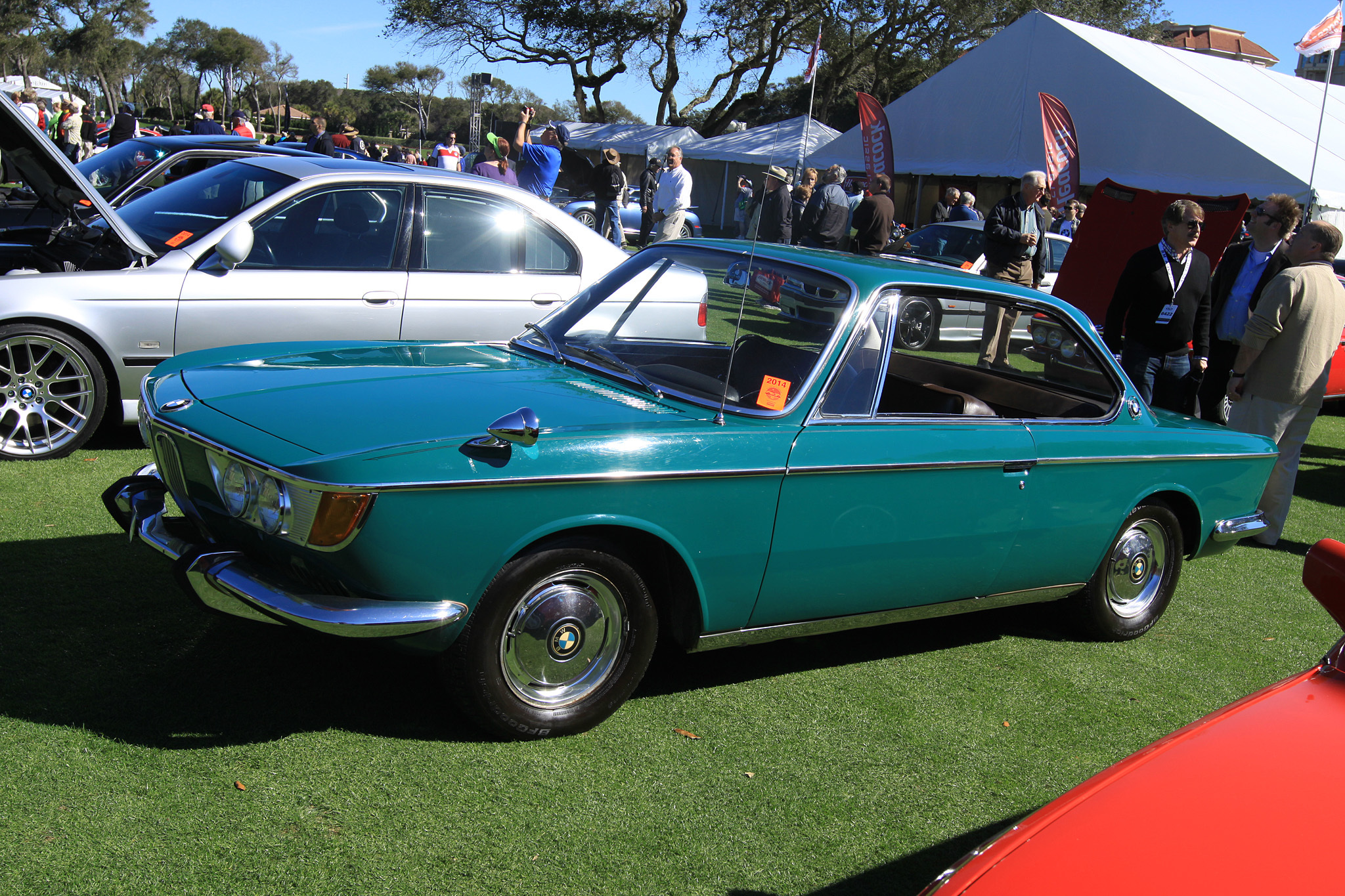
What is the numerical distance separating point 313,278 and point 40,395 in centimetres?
146

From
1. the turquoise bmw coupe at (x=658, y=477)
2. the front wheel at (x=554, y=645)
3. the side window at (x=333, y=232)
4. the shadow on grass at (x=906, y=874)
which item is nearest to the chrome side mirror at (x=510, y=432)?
the turquoise bmw coupe at (x=658, y=477)

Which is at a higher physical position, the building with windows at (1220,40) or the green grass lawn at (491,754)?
the building with windows at (1220,40)

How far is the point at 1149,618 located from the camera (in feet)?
15.5

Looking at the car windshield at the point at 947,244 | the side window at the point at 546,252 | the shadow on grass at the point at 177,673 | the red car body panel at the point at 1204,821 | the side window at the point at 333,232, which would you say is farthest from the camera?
the car windshield at the point at 947,244

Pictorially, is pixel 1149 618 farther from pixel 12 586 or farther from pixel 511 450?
pixel 12 586

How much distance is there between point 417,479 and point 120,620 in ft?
5.32

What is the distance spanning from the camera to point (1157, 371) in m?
6.66

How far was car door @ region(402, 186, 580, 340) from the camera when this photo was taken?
590 centimetres

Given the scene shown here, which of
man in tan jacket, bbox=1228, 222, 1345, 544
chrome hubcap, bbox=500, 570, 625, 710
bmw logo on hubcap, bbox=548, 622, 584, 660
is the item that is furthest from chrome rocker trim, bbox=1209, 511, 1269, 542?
bmw logo on hubcap, bbox=548, 622, 584, 660

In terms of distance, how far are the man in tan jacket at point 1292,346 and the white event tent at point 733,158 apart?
19631mm

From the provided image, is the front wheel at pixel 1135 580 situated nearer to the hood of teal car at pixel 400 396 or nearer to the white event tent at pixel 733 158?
the hood of teal car at pixel 400 396

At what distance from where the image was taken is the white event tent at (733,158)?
91.6 feet

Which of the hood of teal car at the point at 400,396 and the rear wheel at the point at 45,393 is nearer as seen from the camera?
the hood of teal car at the point at 400,396

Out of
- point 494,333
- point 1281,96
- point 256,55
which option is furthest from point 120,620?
point 256,55
